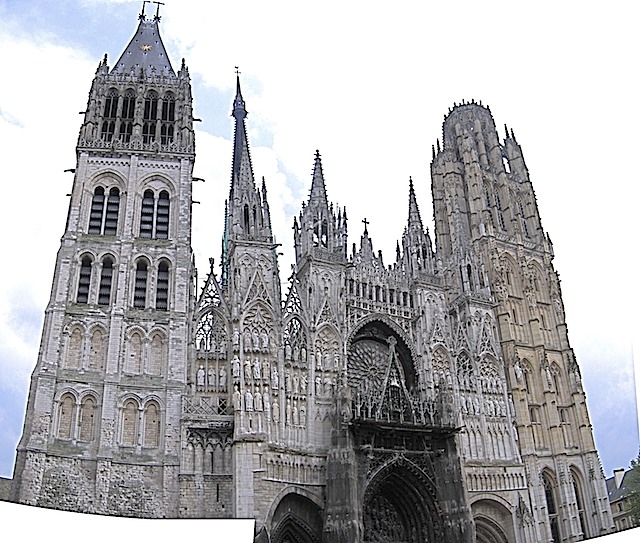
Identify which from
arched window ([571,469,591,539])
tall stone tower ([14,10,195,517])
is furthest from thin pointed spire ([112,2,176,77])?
arched window ([571,469,591,539])

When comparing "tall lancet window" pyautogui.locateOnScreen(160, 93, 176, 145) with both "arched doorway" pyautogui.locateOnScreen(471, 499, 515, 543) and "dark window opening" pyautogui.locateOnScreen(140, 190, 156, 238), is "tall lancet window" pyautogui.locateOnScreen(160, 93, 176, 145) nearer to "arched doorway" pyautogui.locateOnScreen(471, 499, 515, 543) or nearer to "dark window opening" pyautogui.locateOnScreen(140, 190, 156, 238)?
"dark window opening" pyautogui.locateOnScreen(140, 190, 156, 238)

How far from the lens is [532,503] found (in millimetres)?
25203

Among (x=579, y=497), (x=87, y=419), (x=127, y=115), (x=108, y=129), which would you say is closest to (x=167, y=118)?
(x=127, y=115)

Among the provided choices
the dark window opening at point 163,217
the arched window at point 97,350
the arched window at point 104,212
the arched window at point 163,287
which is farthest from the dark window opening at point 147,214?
the arched window at point 97,350

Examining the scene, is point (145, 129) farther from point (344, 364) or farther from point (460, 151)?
point (460, 151)

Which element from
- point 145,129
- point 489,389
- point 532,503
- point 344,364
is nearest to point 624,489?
point 532,503

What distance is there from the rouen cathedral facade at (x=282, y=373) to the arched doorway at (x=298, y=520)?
9 cm

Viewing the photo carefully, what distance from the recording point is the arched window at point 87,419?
2031 centimetres

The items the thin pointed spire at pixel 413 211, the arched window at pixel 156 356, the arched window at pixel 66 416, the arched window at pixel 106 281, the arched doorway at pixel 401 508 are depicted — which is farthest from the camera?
the thin pointed spire at pixel 413 211

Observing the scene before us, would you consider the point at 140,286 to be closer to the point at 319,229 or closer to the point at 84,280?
the point at 84,280

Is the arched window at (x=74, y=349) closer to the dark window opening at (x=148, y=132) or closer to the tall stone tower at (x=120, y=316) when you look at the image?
the tall stone tower at (x=120, y=316)

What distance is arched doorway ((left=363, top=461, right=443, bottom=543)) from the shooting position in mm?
21734

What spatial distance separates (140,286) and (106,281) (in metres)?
1.17

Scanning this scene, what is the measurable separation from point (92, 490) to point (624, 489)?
53.2 feet
